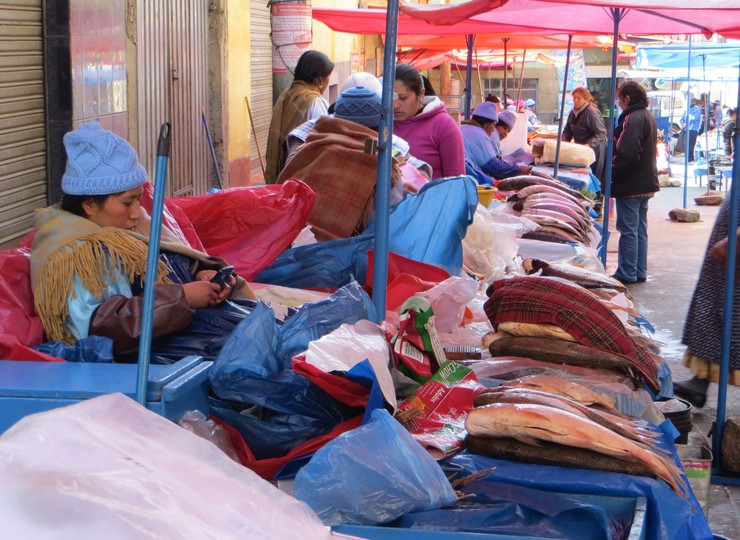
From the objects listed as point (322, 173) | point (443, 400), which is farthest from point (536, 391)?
point (322, 173)

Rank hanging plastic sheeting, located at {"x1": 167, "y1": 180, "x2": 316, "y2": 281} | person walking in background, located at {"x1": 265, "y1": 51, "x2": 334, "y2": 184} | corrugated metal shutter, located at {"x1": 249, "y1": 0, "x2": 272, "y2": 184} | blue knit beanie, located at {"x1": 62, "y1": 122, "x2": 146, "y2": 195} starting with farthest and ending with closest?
corrugated metal shutter, located at {"x1": 249, "y1": 0, "x2": 272, "y2": 184} < person walking in background, located at {"x1": 265, "y1": 51, "x2": 334, "y2": 184} < hanging plastic sheeting, located at {"x1": 167, "y1": 180, "x2": 316, "y2": 281} < blue knit beanie, located at {"x1": 62, "y1": 122, "x2": 146, "y2": 195}

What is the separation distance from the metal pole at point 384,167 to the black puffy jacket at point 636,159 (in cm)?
721

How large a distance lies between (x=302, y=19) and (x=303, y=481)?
908 centimetres

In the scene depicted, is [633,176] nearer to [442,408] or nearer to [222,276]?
[222,276]

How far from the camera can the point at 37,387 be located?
2266mm

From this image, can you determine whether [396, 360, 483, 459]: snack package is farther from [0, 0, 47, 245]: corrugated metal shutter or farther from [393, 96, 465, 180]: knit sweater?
[0, 0, 47, 245]: corrugated metal shutter

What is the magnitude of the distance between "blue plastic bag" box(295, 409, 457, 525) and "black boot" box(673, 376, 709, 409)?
13.6ft

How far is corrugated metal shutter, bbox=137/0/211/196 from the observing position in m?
7.33

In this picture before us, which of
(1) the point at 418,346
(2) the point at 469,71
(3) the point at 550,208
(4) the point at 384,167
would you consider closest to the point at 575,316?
(1) the point at 418,346

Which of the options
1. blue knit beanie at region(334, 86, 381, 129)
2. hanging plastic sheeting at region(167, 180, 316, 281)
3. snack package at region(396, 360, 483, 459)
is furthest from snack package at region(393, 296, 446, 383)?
blue knit beanie at region(334, 86, 381, 129)

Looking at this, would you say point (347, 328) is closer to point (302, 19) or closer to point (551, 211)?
point (551, 211)

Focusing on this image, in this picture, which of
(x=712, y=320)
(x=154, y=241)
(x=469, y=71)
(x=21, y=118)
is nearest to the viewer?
(x=154, y=241)

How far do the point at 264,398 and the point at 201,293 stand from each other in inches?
23.7

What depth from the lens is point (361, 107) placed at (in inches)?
195
